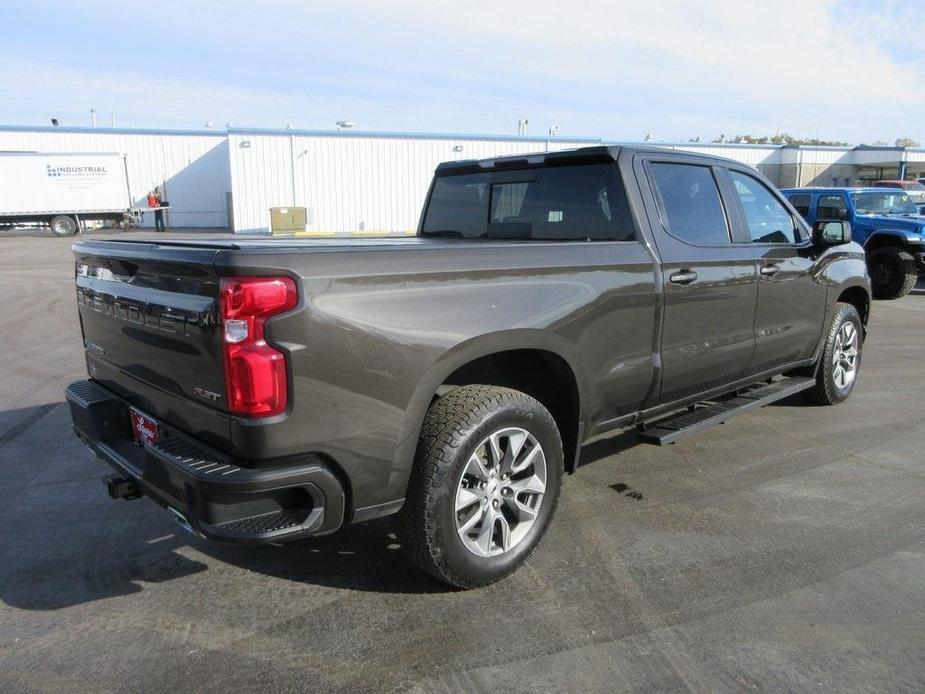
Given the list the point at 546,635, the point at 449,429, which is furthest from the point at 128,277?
the point at 546,635

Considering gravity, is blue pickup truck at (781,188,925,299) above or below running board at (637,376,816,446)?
above

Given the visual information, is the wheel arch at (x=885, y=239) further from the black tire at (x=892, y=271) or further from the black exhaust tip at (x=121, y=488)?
the black exhaust tip at (x=121, y=488)

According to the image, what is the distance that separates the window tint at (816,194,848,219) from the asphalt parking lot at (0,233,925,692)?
920 centimetres

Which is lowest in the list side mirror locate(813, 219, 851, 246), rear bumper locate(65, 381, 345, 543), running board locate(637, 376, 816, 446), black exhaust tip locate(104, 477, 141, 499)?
running board locate(637, 376, 816, 446)

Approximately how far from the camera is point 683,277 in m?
3.76

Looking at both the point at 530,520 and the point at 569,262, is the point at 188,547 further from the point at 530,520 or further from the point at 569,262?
the point at 569,262

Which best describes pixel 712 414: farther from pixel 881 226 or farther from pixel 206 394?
pixel 881 226

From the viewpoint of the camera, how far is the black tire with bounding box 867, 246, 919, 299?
39.7ft

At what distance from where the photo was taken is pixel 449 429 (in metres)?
2.75

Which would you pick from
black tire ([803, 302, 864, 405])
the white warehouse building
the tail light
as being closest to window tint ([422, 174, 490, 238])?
the tail light

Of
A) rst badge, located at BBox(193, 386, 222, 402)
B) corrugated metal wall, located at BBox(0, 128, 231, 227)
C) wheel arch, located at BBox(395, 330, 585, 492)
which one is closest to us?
rst badge, located at BBox(193, 386, 222, 402)

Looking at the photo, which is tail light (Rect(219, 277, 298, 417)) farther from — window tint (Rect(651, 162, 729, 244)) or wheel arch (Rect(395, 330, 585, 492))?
window tint (Rect(651, 162, 729, 244))

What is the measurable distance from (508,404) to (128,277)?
1.68 metres

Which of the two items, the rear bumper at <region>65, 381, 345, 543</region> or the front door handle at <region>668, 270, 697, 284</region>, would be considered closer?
the rear bumper at <region>65, 381, 345, 543</region>
